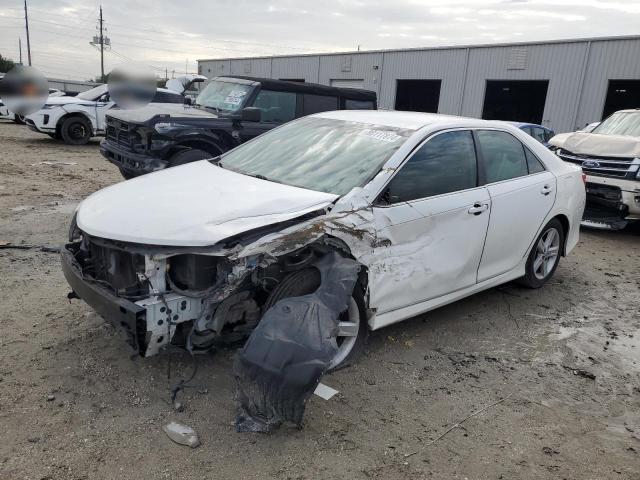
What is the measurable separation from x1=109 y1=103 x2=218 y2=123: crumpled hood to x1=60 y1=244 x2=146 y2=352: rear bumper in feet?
14.0

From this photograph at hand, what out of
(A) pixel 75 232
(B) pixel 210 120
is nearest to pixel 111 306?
(A) pixel 75 232

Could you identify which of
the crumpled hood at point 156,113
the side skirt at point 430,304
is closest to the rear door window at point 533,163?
the side skirt at point 430,304

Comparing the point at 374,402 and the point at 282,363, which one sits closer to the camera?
the point at 282,363

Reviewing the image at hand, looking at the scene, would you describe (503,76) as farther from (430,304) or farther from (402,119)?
(430,304)

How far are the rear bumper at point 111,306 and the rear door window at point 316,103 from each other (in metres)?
5.87

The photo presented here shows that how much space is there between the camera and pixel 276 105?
830 cm

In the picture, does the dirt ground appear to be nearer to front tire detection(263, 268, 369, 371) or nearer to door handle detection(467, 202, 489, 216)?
front tire detection(263, 268, 369, 371)

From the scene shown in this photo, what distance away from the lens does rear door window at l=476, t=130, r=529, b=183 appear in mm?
4270

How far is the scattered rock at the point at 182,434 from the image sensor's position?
105 inches

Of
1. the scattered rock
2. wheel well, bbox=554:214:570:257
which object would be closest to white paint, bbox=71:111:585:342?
wheel well, bbox=554:214:570:257

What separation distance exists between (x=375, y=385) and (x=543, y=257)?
8.76 feet

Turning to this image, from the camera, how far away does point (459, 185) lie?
13.0 ft

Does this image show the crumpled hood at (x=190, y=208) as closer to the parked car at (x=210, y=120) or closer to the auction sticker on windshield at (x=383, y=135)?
the auction sticker on windshield at (x=383, y=135)

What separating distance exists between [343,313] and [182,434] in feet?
3.94
